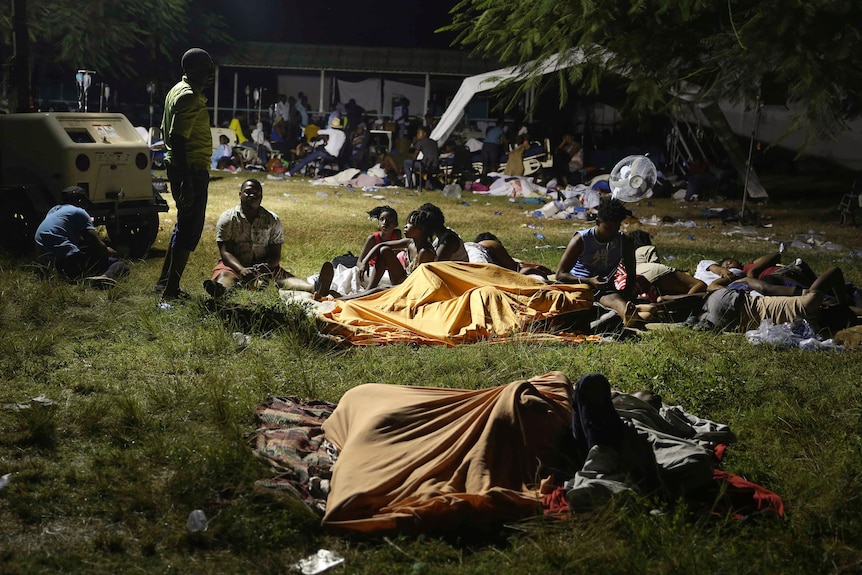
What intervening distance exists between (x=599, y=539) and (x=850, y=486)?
4.33 ft

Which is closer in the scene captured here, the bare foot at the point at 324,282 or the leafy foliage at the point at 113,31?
the bare foot at the point at 324,282

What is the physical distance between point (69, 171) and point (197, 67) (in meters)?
2.63

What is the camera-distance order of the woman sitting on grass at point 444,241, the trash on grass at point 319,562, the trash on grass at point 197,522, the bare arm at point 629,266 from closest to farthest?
the trash on grass at point 319,562 → the trash on grass at point 197,522 → the bare arm at point 629,266 → the woman sitting on grass at point 444,241

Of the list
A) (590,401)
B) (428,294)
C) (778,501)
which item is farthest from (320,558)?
(428,294)

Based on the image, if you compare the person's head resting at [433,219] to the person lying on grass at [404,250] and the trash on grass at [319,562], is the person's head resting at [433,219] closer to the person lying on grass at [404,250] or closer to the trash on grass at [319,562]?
the person lying on grass at [404,250]

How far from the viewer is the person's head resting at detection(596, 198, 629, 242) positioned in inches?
296

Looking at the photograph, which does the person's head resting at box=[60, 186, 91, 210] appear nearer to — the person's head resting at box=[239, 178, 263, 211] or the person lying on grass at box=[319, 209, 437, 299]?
the person's head resting at box=[239, 178, 263, 211]

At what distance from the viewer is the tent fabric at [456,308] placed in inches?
261

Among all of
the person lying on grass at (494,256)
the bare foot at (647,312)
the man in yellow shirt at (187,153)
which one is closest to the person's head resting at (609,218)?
the bare foot at (647,312)

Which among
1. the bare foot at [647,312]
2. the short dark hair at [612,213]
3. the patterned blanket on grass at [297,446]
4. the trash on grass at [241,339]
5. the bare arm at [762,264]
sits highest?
the short dark hair at [612,213]

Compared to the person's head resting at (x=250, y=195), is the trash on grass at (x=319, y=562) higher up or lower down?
lower down

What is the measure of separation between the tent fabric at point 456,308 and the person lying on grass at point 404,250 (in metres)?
0.58

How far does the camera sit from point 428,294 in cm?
715

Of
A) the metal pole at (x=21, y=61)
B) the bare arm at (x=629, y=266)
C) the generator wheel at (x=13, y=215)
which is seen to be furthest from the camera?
the metal pole at (x=21, y=61)
